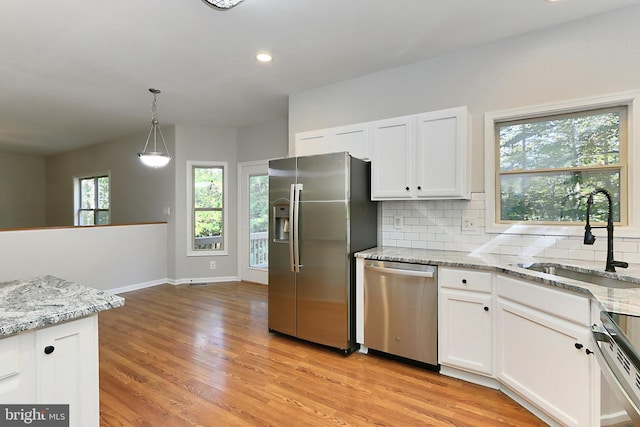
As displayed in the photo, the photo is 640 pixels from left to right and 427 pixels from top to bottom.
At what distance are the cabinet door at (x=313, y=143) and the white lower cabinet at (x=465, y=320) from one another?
1.72 meters

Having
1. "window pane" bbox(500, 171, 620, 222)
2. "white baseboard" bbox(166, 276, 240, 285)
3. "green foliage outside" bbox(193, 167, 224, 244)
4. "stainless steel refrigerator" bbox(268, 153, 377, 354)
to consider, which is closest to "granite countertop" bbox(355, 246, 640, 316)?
"stainless steel refrigerator" bbox(268, 153, 377, 354)

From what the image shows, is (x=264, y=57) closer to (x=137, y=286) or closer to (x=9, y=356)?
(x=9, y=356)

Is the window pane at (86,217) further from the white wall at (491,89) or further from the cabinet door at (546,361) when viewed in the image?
the cabinet door at (546,361)

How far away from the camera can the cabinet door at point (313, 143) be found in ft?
10.9

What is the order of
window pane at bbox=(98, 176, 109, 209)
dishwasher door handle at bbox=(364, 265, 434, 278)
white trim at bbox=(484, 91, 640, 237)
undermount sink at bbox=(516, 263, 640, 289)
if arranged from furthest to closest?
window pane at bbox=(98, 176, 109, 209) → dishwasher door handle at bbox=(364, 265, 434, 278) → white trim at bbox=(484, 91, 640, 237) → undermount sink at bbox=(516, 263, 640, 289)

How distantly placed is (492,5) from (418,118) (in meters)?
0.90

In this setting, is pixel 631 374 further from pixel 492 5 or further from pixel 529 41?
pixel 529 41

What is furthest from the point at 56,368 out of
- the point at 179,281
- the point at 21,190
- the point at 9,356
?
the point at 21,190

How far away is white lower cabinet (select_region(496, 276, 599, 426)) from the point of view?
1.63 m

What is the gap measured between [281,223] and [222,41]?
170cm

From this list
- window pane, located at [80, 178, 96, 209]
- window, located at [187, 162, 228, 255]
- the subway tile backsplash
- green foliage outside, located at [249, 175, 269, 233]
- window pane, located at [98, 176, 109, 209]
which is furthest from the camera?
window pane, located at [80, 178, 96, 209]

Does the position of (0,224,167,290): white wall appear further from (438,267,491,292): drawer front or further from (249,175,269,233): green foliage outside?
(438,267,491,292): drawer front

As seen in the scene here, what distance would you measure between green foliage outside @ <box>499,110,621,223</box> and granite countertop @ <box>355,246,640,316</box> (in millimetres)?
413

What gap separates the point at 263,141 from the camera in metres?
5.20
